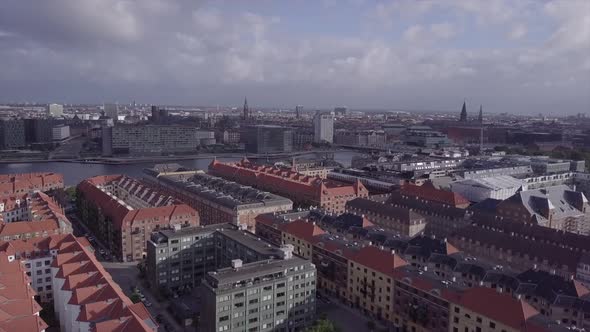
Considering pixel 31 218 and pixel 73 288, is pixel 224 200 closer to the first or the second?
pixel 31 218

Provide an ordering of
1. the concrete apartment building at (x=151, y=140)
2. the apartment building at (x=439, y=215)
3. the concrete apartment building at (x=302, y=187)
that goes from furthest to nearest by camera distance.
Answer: the concrete apartment building at (x=151, y=140)
the concrete apartment building at (x=302, y=187)
the apartment building at (x=439, y=215)

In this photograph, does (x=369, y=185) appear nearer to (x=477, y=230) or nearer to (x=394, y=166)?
(x=394, y=166)

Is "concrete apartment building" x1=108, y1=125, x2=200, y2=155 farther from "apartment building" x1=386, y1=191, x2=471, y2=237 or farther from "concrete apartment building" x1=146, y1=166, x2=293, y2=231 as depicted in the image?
"apartment building" x1=386, y1=191, x2=471, y2=237

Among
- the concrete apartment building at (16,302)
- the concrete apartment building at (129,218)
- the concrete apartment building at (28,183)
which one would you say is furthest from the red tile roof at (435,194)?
the concrete apartment building at (28,183)

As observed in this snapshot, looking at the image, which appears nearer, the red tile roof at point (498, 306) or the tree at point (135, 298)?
the red tile roof at point (498, 306)

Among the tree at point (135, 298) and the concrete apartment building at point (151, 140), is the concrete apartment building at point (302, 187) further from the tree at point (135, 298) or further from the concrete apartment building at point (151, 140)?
the concrete apartment building at point (151, 140)

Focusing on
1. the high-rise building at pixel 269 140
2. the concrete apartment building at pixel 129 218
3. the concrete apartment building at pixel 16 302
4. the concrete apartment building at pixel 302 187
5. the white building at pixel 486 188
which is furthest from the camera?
the high-rise building at pixel 269 140

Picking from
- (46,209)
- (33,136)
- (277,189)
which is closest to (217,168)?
(277,189)
